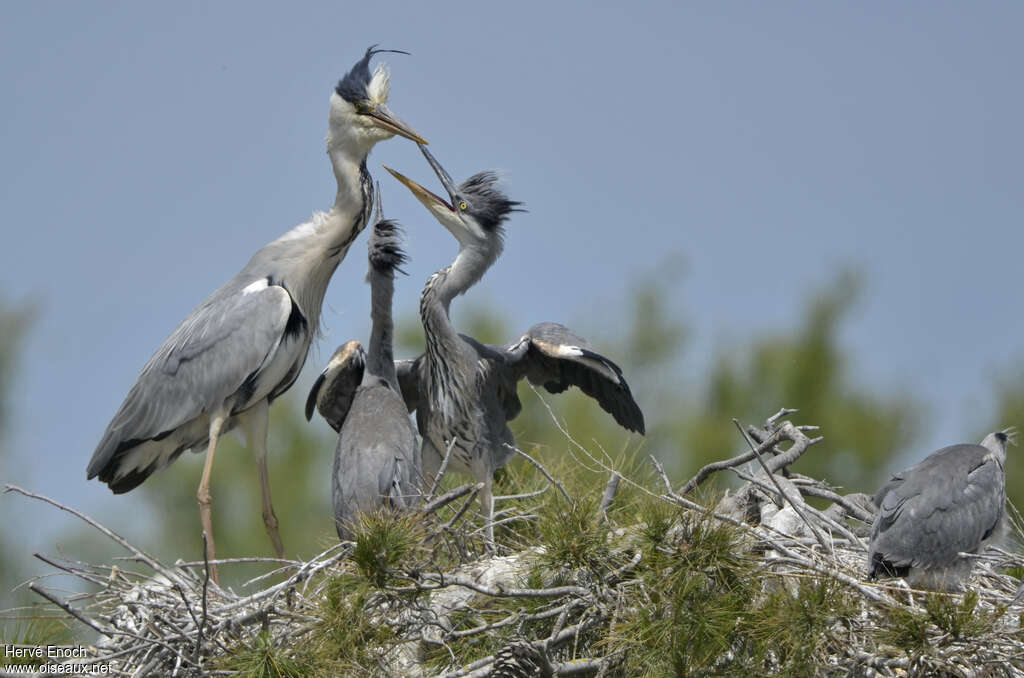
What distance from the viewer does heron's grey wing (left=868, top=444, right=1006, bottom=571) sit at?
3.74 metres

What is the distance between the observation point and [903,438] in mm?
8836

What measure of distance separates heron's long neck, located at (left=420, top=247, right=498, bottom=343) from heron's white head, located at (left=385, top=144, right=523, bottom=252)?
2.0 inches

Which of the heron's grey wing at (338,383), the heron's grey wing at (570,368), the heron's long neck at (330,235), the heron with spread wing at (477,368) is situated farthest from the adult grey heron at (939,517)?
the heron's long neck at (330,235)

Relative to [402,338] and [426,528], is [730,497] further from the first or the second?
[402,338]

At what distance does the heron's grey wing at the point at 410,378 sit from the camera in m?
5.38

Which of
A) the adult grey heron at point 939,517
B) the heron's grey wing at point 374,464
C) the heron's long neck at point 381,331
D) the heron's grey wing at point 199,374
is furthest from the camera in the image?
the heron's long neck at point 381,331

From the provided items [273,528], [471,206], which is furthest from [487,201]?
[273,528]

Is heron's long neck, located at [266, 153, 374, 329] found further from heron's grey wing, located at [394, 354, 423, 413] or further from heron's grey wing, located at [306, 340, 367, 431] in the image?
heron's grey wing, located at [394, 354, 423, 413]

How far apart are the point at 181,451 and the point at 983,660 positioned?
3007mm

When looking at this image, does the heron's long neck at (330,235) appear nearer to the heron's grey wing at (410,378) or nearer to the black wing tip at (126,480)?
the heron's grey wing at (410,378)

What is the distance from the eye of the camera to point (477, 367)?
506cm

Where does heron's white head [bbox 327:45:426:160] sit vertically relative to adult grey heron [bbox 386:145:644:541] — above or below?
above

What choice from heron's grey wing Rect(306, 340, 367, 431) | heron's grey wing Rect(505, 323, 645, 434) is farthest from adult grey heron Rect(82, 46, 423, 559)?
heron's grey wing Rect(505, 323, 645, 434)

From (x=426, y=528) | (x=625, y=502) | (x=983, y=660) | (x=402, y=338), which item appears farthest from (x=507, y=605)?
(x=402, y=338)
